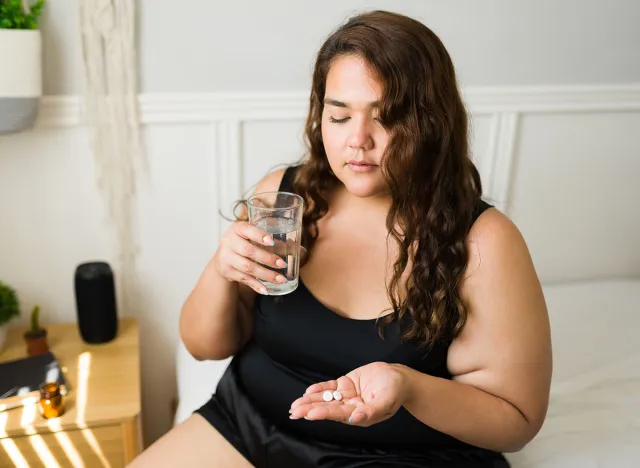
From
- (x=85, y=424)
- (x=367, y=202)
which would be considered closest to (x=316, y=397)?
(x=367, y=202)

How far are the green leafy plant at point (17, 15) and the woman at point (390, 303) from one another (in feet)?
2.48

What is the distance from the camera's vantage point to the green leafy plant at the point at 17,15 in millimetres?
1485

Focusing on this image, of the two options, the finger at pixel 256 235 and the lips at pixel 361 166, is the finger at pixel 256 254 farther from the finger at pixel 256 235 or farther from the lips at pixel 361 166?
the lips at pixel 361 166

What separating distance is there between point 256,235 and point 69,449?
2.65 ft

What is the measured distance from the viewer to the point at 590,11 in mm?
2055

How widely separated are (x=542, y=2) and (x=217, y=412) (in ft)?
5.12

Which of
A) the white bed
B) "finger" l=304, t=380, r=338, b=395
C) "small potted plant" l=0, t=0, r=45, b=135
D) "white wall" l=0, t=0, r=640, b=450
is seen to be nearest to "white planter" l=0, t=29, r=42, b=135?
"small potted plant" l=0, t=0, r=45, b=135

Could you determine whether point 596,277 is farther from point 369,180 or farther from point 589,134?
point 369,180

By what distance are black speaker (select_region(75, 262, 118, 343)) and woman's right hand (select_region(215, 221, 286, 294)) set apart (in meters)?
0.68

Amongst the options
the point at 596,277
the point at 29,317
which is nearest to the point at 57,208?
the point at 29,317

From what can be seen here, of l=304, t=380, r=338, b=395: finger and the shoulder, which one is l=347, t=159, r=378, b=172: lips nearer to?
the shoulder

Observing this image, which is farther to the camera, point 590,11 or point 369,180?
point 590,11

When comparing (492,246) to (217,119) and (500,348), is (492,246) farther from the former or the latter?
(217,119)

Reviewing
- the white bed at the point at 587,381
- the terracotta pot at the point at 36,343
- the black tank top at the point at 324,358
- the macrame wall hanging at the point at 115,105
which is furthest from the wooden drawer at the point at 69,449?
the macrame wall hanging at the point at 115,105
